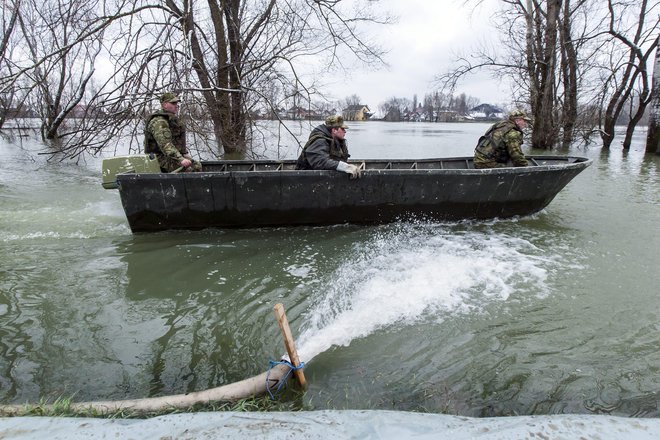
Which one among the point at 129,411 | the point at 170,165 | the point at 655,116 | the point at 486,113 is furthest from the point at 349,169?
the point at 486,113

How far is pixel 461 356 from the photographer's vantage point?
11.7 ft

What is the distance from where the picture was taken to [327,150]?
22.2ft

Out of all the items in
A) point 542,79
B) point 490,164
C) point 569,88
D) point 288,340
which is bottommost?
point 288,340

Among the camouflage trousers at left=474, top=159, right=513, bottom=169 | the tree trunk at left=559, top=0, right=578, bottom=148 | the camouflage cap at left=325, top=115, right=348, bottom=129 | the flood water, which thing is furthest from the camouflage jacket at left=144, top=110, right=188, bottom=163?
the tree trunk at left=559, top=0, right=578, bottom=148

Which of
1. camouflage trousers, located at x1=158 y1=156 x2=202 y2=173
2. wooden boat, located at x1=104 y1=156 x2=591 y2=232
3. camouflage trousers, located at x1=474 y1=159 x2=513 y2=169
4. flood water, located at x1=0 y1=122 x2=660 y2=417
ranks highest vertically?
camouflage trousers, located at x1=158 y1=156 x2=202 y2=173

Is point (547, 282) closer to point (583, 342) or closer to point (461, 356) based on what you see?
point (583, 342)

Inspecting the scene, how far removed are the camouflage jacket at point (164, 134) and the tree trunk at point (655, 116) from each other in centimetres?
1705

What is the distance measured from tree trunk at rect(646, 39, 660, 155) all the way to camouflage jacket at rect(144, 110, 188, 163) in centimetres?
1705

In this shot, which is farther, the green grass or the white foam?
the white foam

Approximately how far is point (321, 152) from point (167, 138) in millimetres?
2238

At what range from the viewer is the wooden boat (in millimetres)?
6340

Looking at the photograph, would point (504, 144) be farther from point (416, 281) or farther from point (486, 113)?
point (486, 113)

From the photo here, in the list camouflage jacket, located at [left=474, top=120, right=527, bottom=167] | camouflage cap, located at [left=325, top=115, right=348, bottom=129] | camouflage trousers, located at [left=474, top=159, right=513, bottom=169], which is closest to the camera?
camouflage cap, located at [left=325, top=115, right=348, bottom=129]

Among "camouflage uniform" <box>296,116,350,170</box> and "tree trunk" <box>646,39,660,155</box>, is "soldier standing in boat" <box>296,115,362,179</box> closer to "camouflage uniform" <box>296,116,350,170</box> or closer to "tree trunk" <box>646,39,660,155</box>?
"camouflage uniform" <box>296,116,350,170</box>
